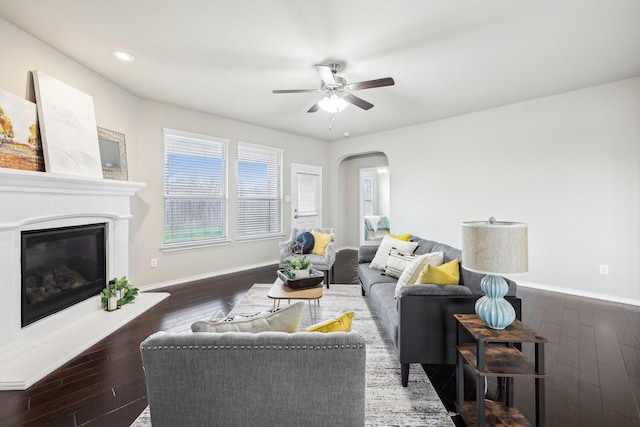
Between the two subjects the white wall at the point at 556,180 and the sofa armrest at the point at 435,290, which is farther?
the white wall at the point at 556,180

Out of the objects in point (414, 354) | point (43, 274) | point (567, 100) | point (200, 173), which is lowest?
point (414, 354)

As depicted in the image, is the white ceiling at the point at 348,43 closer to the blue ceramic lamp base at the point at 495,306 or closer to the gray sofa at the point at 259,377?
the blue ceramic lamp base at the point at 495,306

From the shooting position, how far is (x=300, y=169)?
20.1ft

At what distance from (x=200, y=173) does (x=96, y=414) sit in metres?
3.54

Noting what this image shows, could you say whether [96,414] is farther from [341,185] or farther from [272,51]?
[341,185]

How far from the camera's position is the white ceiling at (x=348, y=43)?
7.07 ft

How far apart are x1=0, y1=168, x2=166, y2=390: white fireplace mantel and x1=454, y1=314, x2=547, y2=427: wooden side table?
9.36 feet

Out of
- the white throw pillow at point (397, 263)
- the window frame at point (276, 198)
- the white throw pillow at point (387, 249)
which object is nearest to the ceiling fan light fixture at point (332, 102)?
the white throw pillow at point (387, 249)

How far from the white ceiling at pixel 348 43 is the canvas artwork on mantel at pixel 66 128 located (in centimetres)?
43

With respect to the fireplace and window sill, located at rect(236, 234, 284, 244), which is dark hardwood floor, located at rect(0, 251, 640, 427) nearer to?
the fireplace

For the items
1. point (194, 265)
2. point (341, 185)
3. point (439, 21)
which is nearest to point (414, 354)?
point (439, 21)

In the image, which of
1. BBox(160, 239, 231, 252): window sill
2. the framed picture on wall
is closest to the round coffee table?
BBox(160, 239, 231, 252): window sill

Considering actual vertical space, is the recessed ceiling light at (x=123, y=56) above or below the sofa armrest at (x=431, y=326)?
above

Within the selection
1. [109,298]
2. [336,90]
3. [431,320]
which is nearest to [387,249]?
[431,320]
